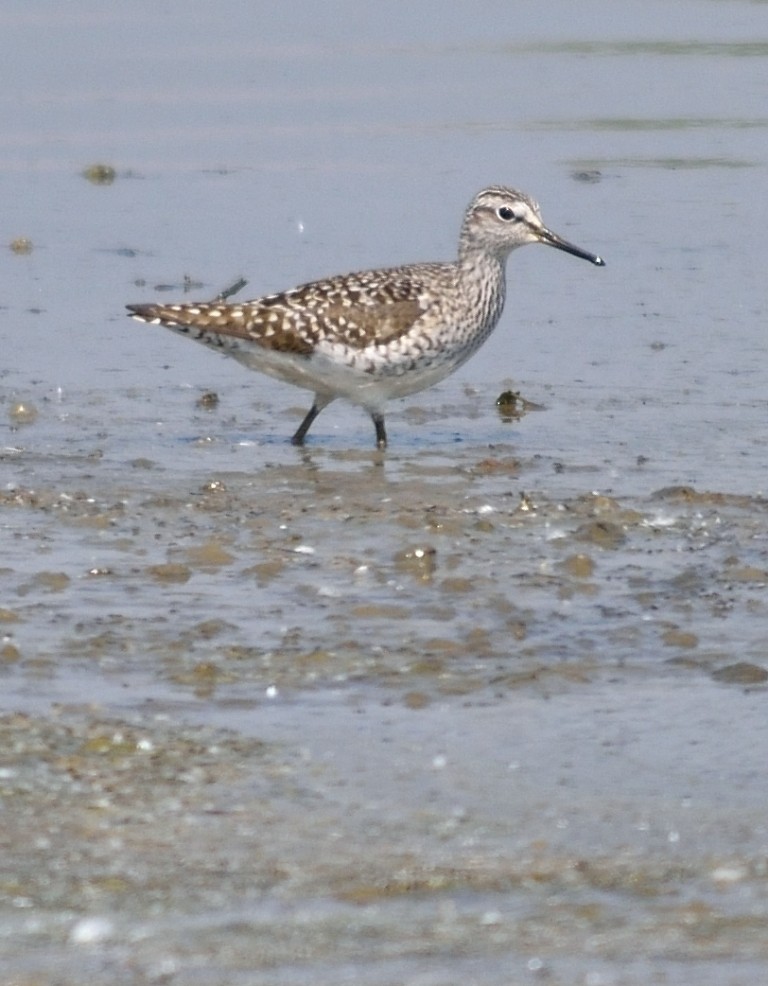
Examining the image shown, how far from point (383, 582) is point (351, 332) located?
2.79 m

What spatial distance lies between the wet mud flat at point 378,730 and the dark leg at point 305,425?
87 cm

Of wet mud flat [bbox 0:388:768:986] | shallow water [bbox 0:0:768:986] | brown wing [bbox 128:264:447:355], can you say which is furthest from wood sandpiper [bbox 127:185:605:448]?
wet mud flat [bbox 0:388:768:986]

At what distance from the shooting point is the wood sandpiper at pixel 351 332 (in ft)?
35.3

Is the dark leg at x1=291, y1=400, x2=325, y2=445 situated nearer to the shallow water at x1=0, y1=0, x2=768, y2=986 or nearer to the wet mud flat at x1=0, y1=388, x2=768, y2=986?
the shallow water at x1=0, y1=0, x2=768, y2=986

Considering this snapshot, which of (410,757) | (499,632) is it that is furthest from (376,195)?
(410,757)

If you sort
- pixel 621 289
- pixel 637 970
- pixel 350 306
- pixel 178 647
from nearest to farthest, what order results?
pixel 637 970
pixel 178 647
pixel 350 306
pixel 621 289

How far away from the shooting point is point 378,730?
6617mm

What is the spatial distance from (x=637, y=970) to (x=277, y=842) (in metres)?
1.08

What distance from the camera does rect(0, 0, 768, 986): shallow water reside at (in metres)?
5.38

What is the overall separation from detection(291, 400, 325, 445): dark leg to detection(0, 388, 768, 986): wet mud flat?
0.87 metres

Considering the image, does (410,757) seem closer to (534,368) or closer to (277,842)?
(277,842)

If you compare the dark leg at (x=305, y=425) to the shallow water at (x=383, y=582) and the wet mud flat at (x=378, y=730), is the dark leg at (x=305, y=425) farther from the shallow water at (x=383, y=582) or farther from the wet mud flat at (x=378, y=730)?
the wet mud flat at (x=378, y=730)

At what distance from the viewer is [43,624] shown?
7.52 meters

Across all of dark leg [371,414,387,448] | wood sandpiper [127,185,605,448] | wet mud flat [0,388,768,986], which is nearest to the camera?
wet mud flat [0,388,768,986]
